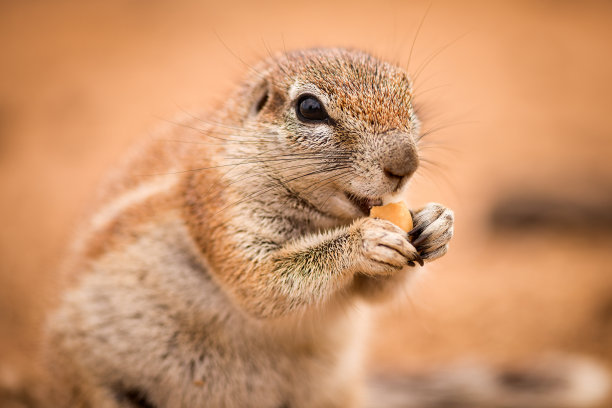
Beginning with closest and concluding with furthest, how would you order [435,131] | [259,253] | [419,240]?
[419,240] → [259,253] → [435,131]

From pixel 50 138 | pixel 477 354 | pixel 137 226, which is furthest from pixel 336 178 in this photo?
pixel 50 138

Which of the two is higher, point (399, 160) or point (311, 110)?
point (311, 110)

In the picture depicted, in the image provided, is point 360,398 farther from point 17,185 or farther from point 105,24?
A: point 105,24

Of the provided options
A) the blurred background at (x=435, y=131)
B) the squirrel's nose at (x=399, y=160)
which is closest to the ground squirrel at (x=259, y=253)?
the squirrel's nose at (x=399, y=160)

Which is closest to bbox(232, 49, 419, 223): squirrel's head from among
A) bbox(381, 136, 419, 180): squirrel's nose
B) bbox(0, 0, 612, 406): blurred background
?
bbox(381, 136, 419, 180): squirrel's nose

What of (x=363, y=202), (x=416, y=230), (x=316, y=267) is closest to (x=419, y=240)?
(x=416, y=230)

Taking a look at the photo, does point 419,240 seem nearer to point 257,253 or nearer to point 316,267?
point 316,267
